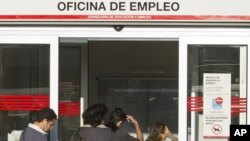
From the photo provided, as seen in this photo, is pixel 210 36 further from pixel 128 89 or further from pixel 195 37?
pixel 128 89

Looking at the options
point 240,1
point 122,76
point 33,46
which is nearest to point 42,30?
point 33,46

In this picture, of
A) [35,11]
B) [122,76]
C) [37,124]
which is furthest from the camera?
[122,76]

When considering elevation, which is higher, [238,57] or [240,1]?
[240,1]

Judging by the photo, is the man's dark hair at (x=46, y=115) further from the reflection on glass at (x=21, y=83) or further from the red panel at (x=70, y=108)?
the red panel at (x=70, y=108)

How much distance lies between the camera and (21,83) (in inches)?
224

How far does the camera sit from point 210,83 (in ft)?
18.0

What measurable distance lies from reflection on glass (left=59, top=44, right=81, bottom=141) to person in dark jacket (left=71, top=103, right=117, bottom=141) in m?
1.32

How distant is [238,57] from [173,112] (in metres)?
3.31

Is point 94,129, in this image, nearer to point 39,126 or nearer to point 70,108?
point 39,126

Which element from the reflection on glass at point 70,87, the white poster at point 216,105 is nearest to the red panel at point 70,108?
the reflection on glass at point 70,87

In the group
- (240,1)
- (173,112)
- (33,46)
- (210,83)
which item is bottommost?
(173,112)

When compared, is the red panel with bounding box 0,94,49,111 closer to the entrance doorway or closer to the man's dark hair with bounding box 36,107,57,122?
the man's dark hair with bounding box 36,107,57,122

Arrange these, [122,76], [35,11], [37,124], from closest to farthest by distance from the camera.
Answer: [37,124] < [35,11] < [122,76]

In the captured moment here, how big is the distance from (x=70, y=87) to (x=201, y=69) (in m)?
2.25
